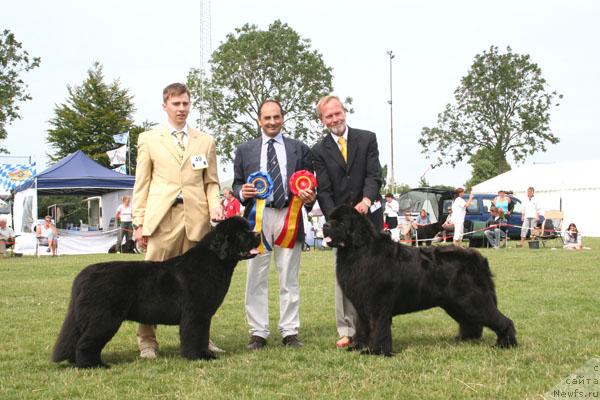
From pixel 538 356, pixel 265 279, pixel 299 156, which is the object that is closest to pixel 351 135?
pixel 299 156

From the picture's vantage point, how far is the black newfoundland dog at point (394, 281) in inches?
201

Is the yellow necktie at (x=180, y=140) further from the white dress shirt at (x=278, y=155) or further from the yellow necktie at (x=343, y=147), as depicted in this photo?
the yellow necktie at (x=343, y=147)

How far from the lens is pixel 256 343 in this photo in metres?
5.70

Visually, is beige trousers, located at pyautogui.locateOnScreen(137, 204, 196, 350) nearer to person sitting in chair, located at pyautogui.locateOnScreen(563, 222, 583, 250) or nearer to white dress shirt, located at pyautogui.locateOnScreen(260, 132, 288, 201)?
white dress shirt, located at pyautogui.locateOnScreen(260, 132, 288, 201)

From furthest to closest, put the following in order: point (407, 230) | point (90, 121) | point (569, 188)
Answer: point (90, 121) < point (569, 188) < point (407, 230)

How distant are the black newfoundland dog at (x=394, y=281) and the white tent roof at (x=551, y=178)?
28.3 meters

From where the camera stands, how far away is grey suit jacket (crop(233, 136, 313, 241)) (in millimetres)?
5848

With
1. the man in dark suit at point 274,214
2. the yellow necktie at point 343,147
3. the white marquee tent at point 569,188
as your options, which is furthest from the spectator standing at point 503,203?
the man in dark suit at point 274,214

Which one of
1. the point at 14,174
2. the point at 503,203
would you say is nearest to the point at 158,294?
the point at 503,203

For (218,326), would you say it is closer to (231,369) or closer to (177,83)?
(231,369)

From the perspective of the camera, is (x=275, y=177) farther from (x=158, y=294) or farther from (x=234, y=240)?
(x=158, y=294)

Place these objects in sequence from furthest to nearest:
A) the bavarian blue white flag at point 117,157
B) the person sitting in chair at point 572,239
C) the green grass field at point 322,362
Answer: the bavarian blue white flag at point 117,157 → the person sitting in chair at point 572,239 → the green grass field at point 322,362

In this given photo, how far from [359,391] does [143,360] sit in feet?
7.09

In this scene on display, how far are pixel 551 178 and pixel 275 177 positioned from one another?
99.8ft
